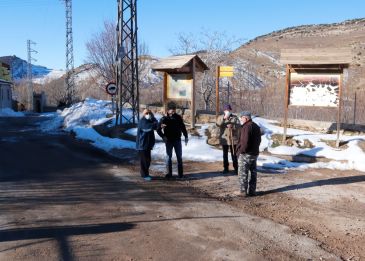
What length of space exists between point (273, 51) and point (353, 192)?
6402 cm

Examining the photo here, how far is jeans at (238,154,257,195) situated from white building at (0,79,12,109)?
43668 mm

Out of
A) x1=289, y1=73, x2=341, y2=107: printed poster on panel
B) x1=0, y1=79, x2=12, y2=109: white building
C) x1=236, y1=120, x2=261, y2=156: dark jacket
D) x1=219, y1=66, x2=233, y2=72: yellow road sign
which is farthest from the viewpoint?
x1=0, y1=79, x2=12, y2=109: white building

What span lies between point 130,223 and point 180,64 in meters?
9.61

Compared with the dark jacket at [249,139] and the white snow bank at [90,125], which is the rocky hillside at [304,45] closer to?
the white snow bank at [90,125]

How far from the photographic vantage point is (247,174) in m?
9.05

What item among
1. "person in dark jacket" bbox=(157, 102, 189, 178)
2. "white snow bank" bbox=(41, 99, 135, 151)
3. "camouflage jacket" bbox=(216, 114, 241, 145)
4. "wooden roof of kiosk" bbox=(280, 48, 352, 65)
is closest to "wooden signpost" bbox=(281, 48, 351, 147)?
"wooden roof of kiosk" bbox=(280, 48, 352, 65)

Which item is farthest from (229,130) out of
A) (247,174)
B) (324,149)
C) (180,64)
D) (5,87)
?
(5,87)

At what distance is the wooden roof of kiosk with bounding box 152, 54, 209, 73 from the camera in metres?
16.0

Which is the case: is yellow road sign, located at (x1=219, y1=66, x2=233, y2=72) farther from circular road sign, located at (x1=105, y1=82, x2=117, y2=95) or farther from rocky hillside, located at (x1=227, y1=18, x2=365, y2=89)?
rocky hillside, located at (x1=227, y1=18, x2=365, y2=89)

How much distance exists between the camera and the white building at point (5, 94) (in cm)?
4840

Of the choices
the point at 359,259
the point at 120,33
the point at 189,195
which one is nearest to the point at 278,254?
the point at 359,259

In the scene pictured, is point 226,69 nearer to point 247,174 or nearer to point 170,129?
point 170,129

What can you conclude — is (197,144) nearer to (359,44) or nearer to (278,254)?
(278,254)

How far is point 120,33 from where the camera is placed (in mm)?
18375
